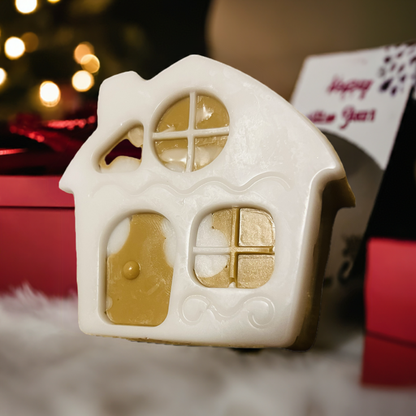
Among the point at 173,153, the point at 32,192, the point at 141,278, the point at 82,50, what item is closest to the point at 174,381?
the point at 141,278

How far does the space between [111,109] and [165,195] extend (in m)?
0.14

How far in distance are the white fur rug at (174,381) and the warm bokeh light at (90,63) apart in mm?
548

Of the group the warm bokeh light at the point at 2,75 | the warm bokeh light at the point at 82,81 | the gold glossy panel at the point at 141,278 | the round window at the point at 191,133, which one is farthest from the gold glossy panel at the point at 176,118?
the warm bokeh light at the point at 2,75

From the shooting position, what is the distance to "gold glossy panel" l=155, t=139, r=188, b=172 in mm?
528

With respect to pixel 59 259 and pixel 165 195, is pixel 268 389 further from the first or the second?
pixel 59 259

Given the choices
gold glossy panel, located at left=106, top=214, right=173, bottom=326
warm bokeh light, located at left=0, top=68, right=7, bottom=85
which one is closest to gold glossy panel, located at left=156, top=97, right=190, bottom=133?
gold glossy panel, located at left=106, top=214, right=173, bottom=326

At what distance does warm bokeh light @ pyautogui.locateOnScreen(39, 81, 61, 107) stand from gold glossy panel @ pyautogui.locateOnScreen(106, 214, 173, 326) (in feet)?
1.51

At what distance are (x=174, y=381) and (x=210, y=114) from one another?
32 cm

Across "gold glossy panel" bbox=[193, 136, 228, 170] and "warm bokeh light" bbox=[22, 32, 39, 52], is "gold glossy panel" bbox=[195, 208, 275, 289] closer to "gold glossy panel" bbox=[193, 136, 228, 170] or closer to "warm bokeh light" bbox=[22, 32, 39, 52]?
"gold glossy panel" bbox=[193, 136, 228, 170]

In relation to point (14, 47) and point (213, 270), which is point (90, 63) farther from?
point (213, 270)

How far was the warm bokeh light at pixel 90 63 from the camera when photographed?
891 millimetres

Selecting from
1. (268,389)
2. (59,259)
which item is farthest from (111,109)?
(268,389)

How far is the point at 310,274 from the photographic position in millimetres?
469

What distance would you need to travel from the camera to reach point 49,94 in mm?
878
